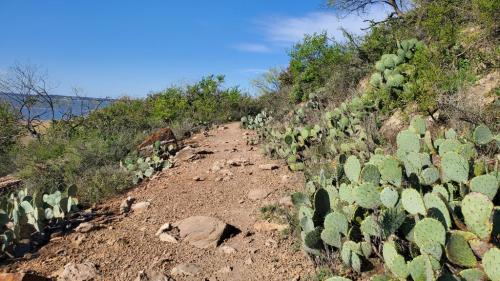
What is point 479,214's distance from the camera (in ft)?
7.82

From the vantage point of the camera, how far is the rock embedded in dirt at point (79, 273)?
11.2ft

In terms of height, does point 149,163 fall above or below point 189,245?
above

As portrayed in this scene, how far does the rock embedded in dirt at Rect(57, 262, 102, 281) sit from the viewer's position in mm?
3410

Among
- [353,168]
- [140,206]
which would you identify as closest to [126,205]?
[140,206]

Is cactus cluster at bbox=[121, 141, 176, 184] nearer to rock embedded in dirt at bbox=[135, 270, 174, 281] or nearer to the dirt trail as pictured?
the dirt trail

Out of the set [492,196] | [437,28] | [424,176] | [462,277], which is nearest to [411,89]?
[437,28]

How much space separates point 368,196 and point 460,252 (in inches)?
30.3

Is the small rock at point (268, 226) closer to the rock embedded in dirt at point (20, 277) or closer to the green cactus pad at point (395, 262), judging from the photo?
the green cactus pad at point (395, 262)

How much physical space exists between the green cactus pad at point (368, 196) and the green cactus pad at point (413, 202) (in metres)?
0.27

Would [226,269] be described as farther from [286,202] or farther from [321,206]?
[286,202]

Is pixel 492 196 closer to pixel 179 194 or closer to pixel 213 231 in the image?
pixel 213 231

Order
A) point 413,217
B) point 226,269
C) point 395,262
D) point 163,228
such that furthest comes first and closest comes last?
1. point 163,228
2. point 226,269
3. point 413,217
4. point 395,262

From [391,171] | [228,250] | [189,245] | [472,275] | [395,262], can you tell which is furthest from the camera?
[189,245]

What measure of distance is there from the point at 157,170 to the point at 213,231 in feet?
10.8
